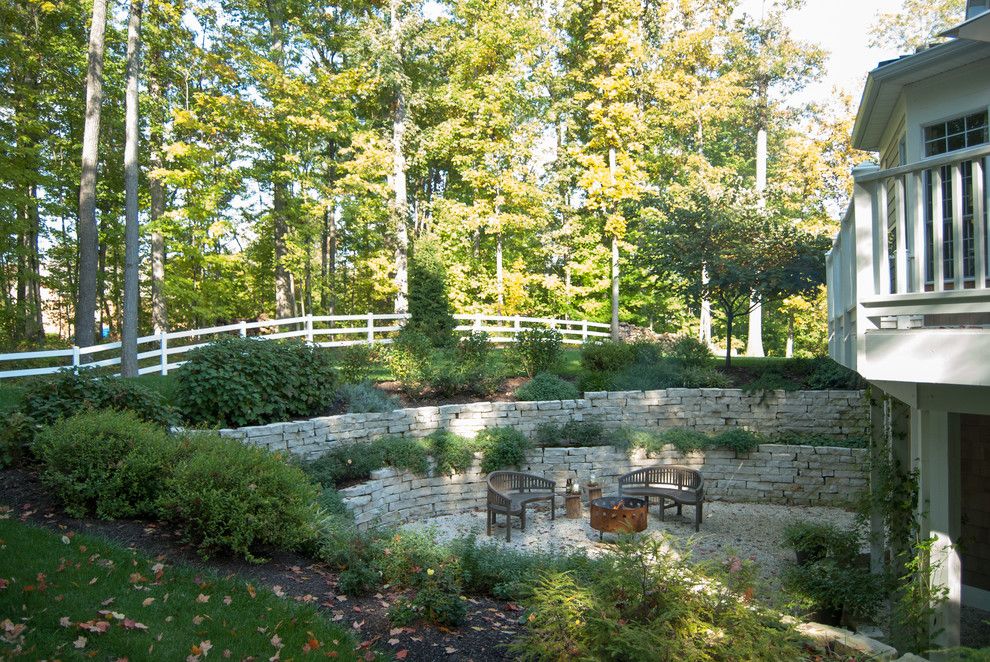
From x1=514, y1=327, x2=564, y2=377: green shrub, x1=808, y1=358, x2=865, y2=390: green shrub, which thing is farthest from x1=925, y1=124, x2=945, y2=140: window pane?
x1=514, y1=327, x2=564, y2=377: green shrub

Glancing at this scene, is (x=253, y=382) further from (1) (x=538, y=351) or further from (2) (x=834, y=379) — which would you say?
(2) (x=834, y=379)

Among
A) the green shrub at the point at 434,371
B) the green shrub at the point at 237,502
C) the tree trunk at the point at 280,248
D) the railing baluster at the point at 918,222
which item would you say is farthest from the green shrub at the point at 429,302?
the railing baluster at the point at 918,222

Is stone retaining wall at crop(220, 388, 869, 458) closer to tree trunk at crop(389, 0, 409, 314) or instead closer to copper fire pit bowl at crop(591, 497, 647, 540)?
copper fire pit bowl at crop(591, 497, 647, 540)

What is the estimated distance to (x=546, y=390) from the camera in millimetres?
12477

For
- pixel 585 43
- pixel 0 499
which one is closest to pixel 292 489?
pixel 0 499

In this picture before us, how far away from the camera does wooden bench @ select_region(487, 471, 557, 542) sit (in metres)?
8.98

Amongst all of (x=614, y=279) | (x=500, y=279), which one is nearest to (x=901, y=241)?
(x=614, y=279)

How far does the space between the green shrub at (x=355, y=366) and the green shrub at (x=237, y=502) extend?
5923 mm

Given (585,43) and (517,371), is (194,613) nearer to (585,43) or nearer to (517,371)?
(517,371)

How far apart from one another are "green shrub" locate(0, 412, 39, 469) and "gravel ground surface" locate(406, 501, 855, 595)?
501cm

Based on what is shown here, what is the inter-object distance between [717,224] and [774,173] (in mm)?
13671

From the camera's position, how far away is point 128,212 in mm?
12016

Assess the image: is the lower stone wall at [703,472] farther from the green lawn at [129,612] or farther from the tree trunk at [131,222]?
the tree trunk at [131,222]

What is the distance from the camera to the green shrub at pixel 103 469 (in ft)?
19.1
